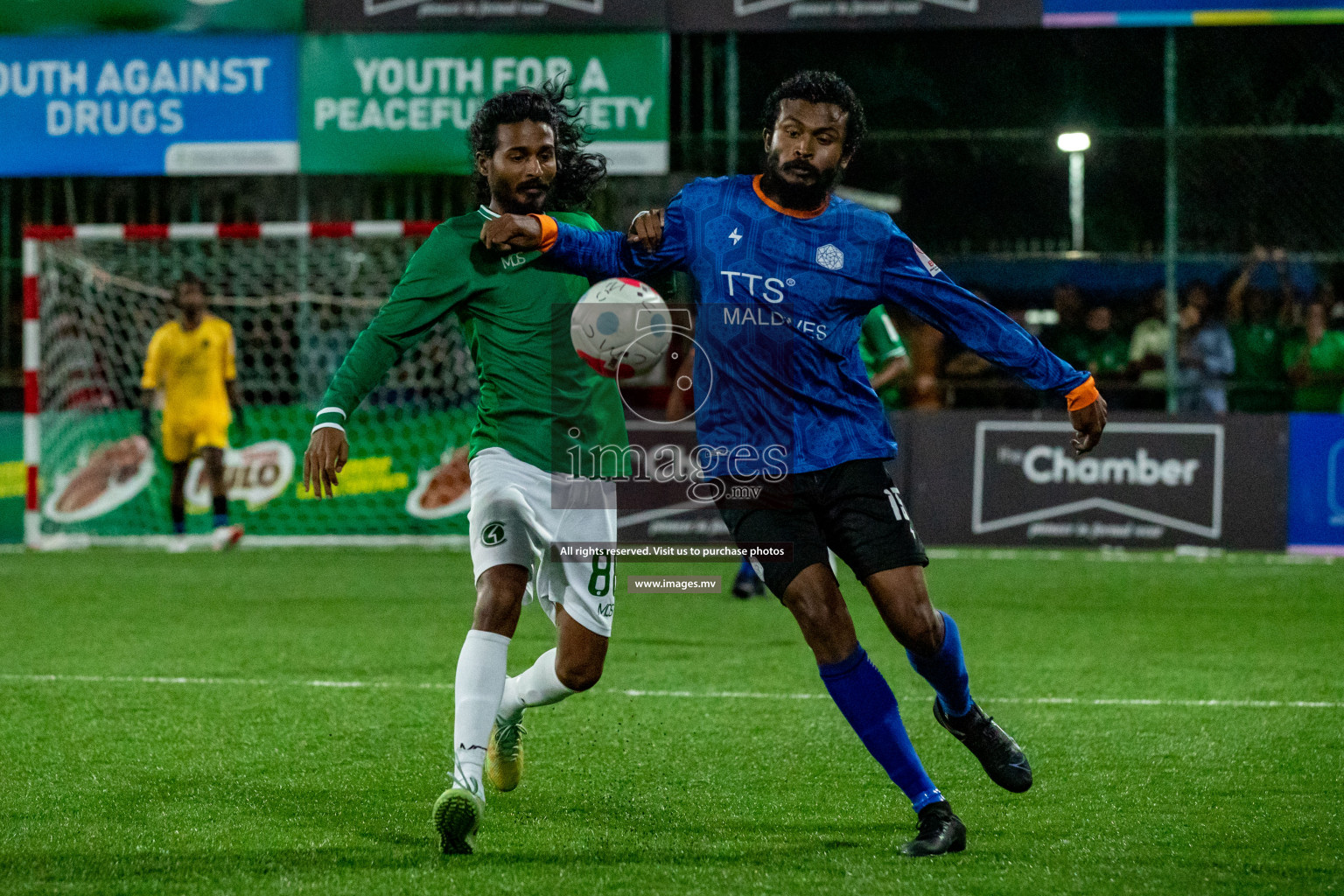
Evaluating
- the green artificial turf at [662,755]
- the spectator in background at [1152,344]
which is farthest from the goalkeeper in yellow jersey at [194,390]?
the spectator in background at [1152,344]

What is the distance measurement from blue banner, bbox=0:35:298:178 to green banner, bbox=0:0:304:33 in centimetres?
10

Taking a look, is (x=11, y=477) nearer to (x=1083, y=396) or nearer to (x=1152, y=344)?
(x=1152, y=344)

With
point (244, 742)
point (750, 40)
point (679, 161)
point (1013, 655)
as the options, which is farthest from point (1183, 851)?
point (750, 40)

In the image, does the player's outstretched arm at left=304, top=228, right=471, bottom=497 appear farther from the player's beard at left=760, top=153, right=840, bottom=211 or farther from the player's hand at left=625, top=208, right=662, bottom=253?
the player's beard at left=760, top=153, right=840, bottom=211

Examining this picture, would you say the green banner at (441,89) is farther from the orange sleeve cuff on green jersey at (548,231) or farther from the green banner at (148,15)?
the orange sleeve cuff on green jersey at (548,231)

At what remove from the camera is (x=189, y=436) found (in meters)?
13.3

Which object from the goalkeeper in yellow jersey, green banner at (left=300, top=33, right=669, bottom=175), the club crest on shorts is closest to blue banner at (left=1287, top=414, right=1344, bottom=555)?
green banner at (left=300, top=33, right=669, bottom=175)

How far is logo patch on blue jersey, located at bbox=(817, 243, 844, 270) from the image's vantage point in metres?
4.50

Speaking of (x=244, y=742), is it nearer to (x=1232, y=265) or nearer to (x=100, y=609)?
(x=100, y=609)

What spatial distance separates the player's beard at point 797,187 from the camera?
449 cm

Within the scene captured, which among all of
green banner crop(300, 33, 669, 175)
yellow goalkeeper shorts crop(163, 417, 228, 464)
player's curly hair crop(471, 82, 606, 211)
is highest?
green banner crop(300, 33, 669, 175)

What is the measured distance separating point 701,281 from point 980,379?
10054 millimetres

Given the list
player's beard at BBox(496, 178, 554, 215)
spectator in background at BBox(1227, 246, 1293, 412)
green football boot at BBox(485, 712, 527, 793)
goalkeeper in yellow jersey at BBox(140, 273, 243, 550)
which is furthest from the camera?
spectator in background at BBox(1227, 246, 1293, 412)

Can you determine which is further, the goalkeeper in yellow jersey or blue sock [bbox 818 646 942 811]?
the goalkeeper in yellow jersey
